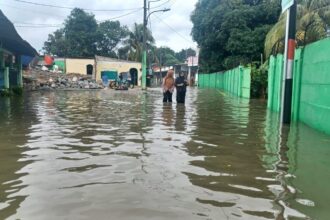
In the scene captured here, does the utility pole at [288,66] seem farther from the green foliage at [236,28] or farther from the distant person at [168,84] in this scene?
the green foliage at [236,28]

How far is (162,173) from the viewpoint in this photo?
18.4 feet

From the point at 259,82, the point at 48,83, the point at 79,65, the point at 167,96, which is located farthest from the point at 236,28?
the point at 79,65

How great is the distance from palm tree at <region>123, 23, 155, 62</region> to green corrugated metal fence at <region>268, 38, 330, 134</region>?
47.3 metres

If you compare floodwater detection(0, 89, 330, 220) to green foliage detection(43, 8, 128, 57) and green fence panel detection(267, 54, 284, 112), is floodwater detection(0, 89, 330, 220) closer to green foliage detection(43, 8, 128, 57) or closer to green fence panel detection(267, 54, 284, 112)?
green fence panel detection(267, 54, 284, 112)

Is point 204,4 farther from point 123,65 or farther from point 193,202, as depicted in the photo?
point 193,202

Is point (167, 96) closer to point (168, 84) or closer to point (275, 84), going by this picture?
point (168, 84)

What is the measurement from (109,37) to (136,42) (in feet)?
37.5

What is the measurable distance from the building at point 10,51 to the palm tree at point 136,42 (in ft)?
100.0

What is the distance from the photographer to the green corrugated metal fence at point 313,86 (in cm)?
941

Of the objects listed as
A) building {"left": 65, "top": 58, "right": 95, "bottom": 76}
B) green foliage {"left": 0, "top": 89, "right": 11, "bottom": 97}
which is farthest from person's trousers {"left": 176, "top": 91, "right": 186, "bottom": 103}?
building {"left": 65, "top": 58, "right": 95, "bottom": 76}

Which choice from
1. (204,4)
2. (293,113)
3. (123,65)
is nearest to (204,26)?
(204,4)

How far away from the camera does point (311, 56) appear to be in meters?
10.7

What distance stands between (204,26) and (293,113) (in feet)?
98.3

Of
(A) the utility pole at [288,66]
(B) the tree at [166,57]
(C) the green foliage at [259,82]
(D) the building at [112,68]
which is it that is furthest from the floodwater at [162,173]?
(B) the tree at [166,57]
